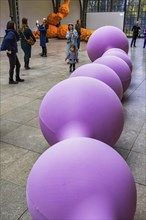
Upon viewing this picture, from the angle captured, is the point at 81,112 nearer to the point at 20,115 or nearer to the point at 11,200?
the point at 11,200

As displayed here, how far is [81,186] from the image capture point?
164cm

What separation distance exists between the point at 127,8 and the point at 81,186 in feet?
85.8

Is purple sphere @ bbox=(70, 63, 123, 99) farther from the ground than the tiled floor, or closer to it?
farther from the ground

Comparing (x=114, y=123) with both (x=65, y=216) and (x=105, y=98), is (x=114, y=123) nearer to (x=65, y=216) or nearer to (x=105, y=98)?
(x=105, y=98)

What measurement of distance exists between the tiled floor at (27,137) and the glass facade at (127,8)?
59.8 feet

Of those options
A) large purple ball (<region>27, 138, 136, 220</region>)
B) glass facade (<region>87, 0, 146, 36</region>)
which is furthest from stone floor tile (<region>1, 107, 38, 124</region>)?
glass facade (<region>87, 0, 146, 36</region>)

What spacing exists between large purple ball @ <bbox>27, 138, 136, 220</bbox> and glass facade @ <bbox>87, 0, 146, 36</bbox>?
83.2 ft

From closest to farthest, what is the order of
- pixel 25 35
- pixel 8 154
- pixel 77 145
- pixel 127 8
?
pixel 77 145, pixel 8 154, pixel 25 35, pixel 127 8

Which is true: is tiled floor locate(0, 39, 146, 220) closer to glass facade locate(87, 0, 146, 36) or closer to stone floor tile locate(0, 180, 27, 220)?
stone floor tile locate(0, 180, 27, 220)

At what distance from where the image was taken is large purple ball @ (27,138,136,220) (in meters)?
1.62

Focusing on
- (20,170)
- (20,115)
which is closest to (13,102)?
(20,115)

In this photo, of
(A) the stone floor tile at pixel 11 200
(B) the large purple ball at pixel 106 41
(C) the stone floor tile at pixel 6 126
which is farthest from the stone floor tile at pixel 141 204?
(B) the large purple ball at pixel 106 41

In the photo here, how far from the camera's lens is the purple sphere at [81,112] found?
2686 mm

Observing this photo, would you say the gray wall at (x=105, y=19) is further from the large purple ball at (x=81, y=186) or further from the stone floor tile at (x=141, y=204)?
the large purple ball at (x=81, y=186)
